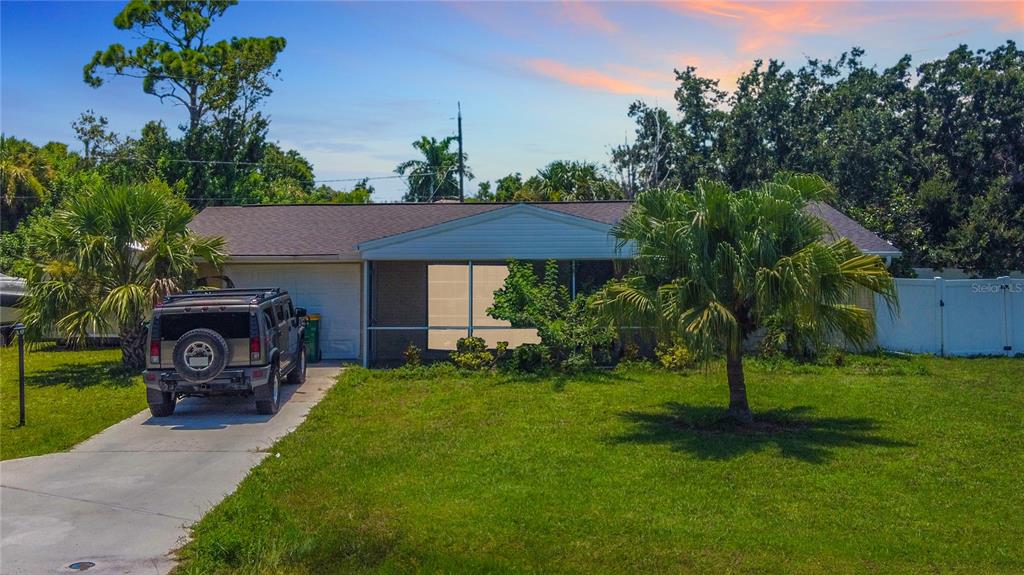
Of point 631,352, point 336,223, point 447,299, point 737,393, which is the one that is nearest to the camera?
point 737,393

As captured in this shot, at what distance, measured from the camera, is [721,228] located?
11852 millimetres

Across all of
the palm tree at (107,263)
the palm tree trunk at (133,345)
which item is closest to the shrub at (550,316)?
the palm tree at (107,263)

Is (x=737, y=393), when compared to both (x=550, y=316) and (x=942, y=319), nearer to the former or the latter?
(x=550, y=316)

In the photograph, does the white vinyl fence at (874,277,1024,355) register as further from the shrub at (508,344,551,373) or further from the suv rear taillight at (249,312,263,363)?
the suv rear taillight at (249,312,263,363)

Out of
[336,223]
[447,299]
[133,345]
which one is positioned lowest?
[133,345]

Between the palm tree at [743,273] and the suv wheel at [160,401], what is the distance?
6783mm

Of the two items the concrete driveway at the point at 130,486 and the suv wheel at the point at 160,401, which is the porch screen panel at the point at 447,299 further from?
the suv wheel at the point at 160,401

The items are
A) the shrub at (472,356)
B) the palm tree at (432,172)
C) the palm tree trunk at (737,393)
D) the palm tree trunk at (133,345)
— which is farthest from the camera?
the palm tree at (432,172)

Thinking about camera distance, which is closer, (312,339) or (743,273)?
(743,273)

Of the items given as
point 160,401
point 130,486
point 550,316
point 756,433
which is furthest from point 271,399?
point 756,433

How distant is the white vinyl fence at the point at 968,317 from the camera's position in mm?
19609

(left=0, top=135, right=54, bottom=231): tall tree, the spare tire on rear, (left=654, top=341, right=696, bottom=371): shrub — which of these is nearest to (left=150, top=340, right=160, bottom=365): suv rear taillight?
the spare tire on rear

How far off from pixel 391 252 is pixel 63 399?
652 centimetres
